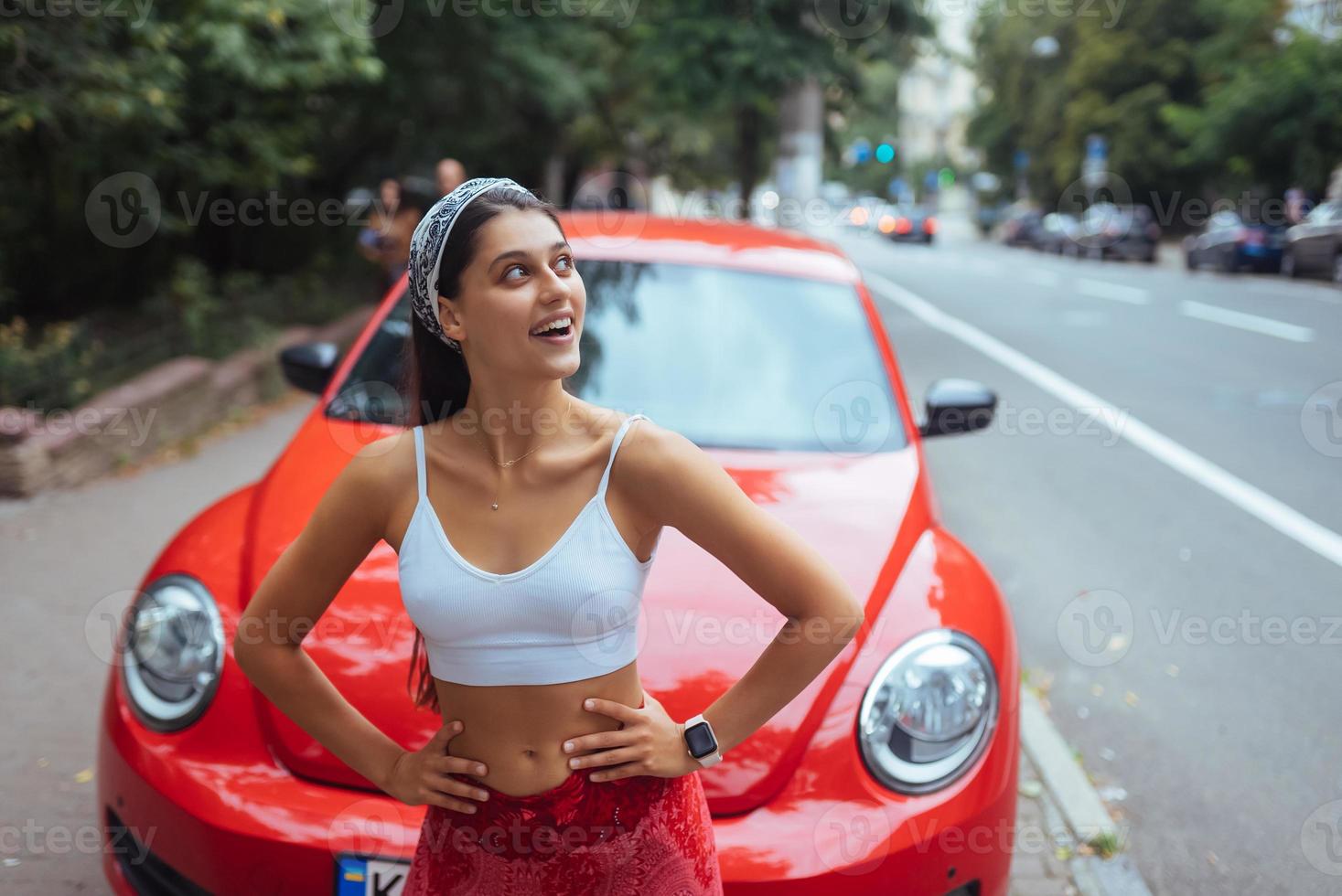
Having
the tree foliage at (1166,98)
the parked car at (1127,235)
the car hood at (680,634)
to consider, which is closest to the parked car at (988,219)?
the tree foliage at (1166,98)

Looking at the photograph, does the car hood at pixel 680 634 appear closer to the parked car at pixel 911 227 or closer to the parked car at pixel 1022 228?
the parked car at pixel 1022 228

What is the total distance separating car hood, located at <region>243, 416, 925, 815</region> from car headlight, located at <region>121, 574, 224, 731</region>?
0.13m

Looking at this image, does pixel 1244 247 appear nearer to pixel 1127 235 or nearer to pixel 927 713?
pixel 1127 235

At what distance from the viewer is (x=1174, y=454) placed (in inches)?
333

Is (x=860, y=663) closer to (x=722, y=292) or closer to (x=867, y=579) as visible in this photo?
(x=867, y=579)

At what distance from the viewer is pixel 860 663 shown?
8.14ft

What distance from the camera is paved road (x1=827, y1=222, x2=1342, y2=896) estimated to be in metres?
3.74

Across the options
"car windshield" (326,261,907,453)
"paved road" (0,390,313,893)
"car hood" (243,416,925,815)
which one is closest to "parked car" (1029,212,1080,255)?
"paved road" (0,390,313,893)

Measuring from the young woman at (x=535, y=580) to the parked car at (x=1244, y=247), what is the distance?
26.2 meters

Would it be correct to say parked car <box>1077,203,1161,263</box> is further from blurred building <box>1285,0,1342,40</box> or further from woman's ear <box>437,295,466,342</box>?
woman's ear <box>437,295,466,342</box>

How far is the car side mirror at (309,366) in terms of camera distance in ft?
12.9

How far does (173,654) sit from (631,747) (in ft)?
4.65

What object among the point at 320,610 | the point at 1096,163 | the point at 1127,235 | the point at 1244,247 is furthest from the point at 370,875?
the point at 1096,163

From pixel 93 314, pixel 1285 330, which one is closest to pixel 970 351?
pixel 1285 330
